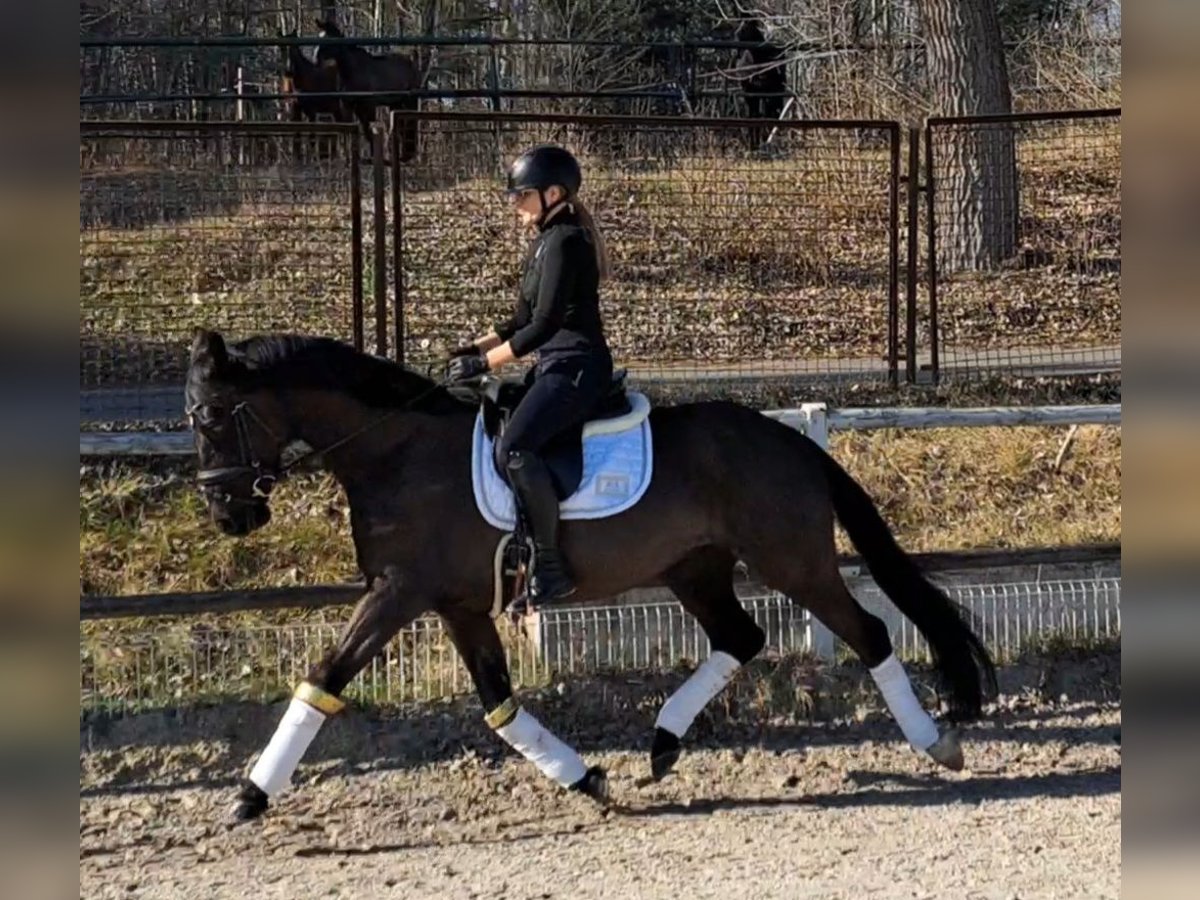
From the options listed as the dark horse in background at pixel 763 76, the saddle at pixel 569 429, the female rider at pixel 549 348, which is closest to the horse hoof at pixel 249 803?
the female rider at pixel 549 348

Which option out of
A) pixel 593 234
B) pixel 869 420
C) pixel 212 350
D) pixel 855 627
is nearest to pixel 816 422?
pixel 869 420

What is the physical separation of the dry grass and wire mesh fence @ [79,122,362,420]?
26.6 inches

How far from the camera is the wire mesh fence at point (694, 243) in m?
9.75

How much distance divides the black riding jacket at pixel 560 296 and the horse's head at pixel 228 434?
41.6 inches

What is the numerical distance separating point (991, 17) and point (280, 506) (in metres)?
7.80

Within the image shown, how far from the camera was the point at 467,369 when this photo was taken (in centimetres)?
583

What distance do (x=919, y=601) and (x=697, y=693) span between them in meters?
1.04

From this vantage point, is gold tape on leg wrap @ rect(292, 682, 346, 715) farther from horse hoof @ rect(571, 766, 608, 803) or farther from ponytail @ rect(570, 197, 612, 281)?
ponytail @ rect(570, 197, 612, 281)

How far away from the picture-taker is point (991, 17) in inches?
504

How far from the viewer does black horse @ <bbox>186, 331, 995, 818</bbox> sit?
225 inches

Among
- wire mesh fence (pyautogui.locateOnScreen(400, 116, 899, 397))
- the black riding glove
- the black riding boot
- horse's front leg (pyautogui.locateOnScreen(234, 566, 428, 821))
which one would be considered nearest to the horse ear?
the black riding glove

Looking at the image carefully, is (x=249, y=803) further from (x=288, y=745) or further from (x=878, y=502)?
(x=878, y=502)

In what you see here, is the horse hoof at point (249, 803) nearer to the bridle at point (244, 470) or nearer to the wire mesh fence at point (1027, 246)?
the bridle at point (244, 470)
